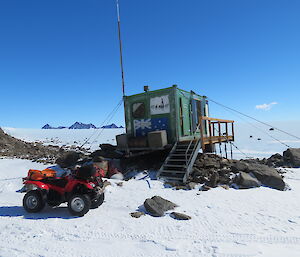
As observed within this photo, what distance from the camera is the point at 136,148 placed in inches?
400

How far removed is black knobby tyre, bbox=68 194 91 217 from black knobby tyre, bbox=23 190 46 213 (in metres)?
0.85

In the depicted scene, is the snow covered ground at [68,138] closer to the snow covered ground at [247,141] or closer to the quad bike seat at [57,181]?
the snow covered ground at [247,141]

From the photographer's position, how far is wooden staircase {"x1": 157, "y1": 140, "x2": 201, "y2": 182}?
7943 mm

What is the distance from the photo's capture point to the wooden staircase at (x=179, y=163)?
313 inches

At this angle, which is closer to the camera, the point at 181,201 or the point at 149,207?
the point at 149,207

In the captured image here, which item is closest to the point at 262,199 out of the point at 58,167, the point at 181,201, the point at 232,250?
the point at 181,201

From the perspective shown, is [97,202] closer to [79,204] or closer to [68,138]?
[79,204]

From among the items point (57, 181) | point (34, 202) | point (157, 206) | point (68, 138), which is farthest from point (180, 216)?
point (68, 138)

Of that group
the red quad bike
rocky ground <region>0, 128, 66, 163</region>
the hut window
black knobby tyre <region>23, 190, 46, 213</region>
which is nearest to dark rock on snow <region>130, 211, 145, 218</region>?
the red quad bike

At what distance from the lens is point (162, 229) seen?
4113 mm

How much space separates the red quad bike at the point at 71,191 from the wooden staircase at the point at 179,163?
3658 mm

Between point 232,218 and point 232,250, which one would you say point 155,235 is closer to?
point 232,250

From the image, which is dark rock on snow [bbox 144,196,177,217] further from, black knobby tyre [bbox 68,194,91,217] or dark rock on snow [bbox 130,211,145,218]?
black knobby tyre [bbox 68,194,91,217]

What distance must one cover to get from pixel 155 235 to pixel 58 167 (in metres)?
7.59
